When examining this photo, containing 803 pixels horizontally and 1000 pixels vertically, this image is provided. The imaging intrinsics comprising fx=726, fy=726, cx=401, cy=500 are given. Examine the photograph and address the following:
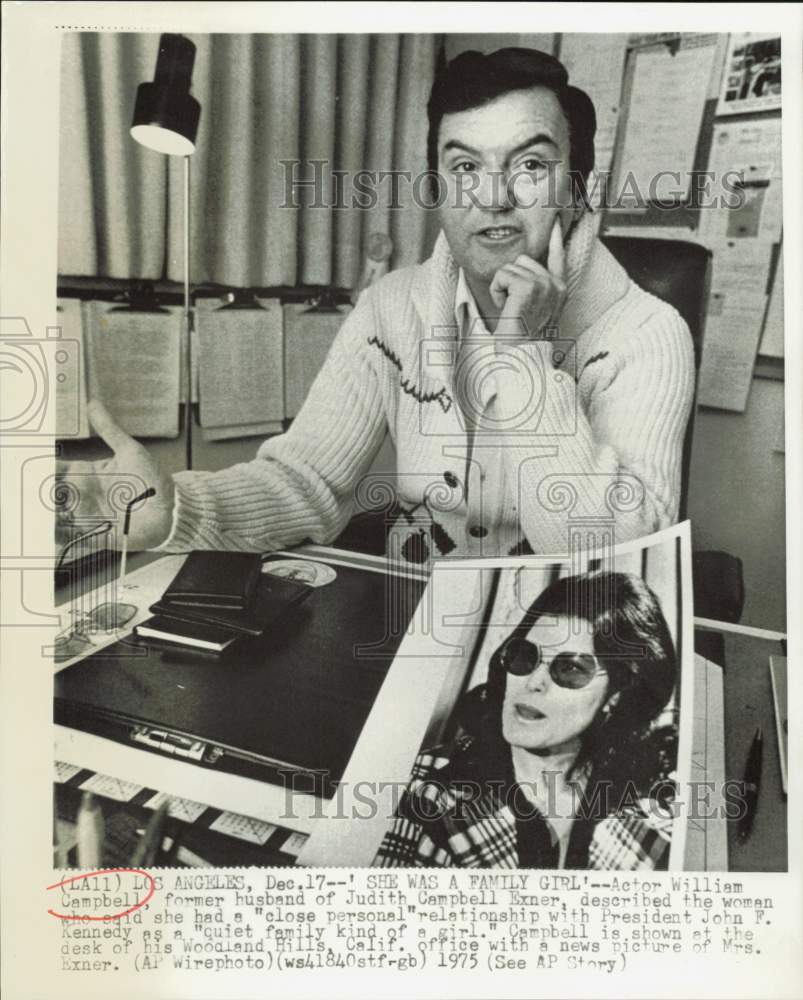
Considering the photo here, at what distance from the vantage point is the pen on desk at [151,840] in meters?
0.64

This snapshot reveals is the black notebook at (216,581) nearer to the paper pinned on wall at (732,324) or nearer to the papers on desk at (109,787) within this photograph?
the papers on desk at (109,787)

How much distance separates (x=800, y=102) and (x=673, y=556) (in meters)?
0.44

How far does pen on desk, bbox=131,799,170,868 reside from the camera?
0.64 m

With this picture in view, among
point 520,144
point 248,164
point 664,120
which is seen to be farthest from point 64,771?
point 664,120

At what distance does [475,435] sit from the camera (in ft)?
2.22

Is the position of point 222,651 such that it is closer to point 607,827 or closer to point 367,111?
point 607,827

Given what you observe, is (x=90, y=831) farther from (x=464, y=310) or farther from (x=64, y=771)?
(x=464, y=310)

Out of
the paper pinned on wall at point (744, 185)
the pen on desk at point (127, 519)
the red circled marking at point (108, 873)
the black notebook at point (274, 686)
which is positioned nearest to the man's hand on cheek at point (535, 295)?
the paper pinned on wall at point (744, 185)

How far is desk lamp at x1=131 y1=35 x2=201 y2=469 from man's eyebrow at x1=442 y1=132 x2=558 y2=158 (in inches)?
9.3

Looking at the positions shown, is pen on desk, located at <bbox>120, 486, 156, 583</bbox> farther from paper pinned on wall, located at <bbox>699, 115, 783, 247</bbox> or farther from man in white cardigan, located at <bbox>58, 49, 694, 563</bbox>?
paper pinned on wall, located at <bbox>699, 115, 783, 247</bbox>

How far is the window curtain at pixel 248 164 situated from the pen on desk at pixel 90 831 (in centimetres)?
49

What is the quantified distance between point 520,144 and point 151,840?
710mm

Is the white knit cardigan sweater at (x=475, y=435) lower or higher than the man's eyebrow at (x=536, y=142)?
lower

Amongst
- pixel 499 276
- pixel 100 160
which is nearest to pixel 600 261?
pixel 499 276
